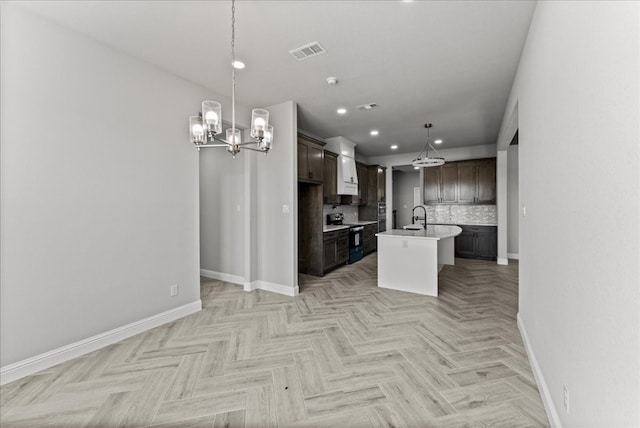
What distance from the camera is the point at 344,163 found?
237 inches

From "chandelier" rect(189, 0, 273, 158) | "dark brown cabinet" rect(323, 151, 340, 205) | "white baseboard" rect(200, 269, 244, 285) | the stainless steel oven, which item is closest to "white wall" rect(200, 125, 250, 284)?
"white baseboard" rect(200, 269, 244, 285)

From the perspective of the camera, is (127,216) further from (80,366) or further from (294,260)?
(294,260)

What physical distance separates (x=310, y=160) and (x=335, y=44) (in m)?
2.37

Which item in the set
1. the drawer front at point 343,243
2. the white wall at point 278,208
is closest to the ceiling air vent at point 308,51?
the white wall at point 278,208

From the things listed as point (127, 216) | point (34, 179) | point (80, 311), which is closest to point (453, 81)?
point (127, 216)

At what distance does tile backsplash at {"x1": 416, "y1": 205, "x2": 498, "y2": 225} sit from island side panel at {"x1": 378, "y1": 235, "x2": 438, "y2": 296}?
3465 millimetres

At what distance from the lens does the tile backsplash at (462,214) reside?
6.66 m

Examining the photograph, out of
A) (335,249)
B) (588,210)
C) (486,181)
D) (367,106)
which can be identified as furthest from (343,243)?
(588,210)

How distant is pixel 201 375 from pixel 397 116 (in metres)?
4.40

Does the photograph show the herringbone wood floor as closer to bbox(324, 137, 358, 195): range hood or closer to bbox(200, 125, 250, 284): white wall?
bbox(200, 125, 250, 284): white wall

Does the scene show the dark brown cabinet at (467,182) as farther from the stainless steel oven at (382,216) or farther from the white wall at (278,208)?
the white wall at (278,208)

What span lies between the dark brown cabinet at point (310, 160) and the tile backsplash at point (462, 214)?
385cm

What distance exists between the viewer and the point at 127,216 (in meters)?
2.77

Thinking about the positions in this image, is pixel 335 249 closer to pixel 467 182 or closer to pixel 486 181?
pixel 467 182
